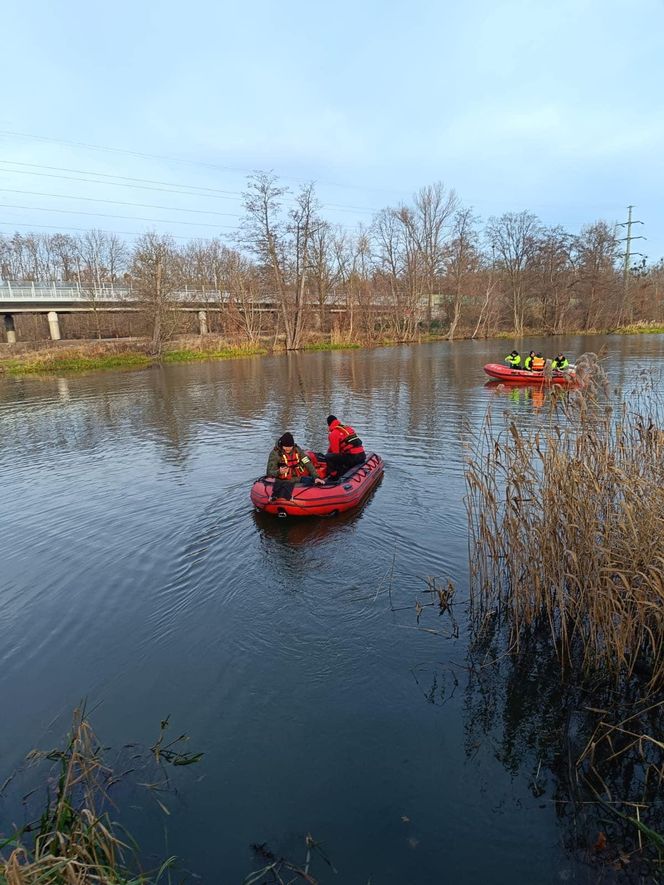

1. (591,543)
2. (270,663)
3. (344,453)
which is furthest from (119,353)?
(591,543)

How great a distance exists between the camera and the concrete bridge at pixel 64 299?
36.2m

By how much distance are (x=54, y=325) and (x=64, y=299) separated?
2.18m

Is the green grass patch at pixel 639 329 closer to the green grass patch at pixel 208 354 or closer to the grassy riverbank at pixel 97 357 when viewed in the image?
the green grass patch at pixel 208 354

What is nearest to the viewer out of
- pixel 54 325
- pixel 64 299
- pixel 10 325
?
pixel 64 299

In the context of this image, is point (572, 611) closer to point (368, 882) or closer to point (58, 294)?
point (368, 882)

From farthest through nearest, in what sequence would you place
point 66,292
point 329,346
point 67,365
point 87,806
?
Answer: point 329,346 < point 66,292 < point 67,365 < point 87,806

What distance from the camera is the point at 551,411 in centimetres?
481

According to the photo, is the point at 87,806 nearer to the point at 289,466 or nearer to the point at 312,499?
the point at 312,499

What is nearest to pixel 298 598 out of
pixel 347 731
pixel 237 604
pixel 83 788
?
pixel 237 604

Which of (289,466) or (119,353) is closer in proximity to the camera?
(289,466)

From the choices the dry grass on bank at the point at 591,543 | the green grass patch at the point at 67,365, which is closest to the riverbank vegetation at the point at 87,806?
the dry grass on bank at the point at 591,543

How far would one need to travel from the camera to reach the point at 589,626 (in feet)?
15.3

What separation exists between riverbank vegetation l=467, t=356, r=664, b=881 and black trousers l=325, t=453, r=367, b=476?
4.59 metres

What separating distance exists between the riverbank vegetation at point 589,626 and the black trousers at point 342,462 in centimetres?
459
